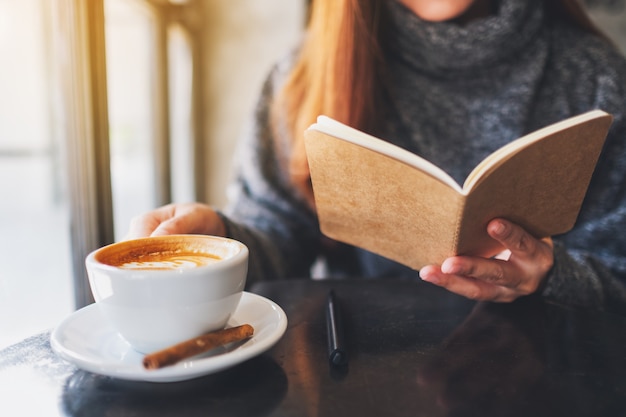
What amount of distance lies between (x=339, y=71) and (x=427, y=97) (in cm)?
23

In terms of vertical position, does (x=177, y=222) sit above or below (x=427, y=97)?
below

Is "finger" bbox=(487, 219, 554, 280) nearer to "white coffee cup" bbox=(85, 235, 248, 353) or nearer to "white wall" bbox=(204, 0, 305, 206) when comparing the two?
"white coffee cup" bbox=(85, 235, 248, 353)

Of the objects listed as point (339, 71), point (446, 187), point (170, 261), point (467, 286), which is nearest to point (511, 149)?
point (446, 187)

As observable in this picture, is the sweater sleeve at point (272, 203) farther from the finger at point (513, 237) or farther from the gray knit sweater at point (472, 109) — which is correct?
the finger at point (513, 237)

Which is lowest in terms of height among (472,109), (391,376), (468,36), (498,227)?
(391,376)

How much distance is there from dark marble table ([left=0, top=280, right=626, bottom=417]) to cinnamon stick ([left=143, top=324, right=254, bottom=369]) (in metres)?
0.03

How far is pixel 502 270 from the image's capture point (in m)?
0.69

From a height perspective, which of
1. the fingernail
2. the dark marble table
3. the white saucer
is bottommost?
the dark marble table

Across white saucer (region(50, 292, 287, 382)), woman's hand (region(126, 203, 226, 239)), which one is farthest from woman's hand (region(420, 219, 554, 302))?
woman's hand (region(126, 203, 226, 239))

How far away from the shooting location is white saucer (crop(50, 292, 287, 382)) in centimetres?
44

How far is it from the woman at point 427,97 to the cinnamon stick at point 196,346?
1.47ft

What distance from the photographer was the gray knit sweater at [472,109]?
1057 mm

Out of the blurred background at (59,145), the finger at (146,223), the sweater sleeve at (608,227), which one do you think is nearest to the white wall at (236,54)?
the blurred background at (59,145)

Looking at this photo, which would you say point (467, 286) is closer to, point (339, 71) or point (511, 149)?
point (511, 149)
